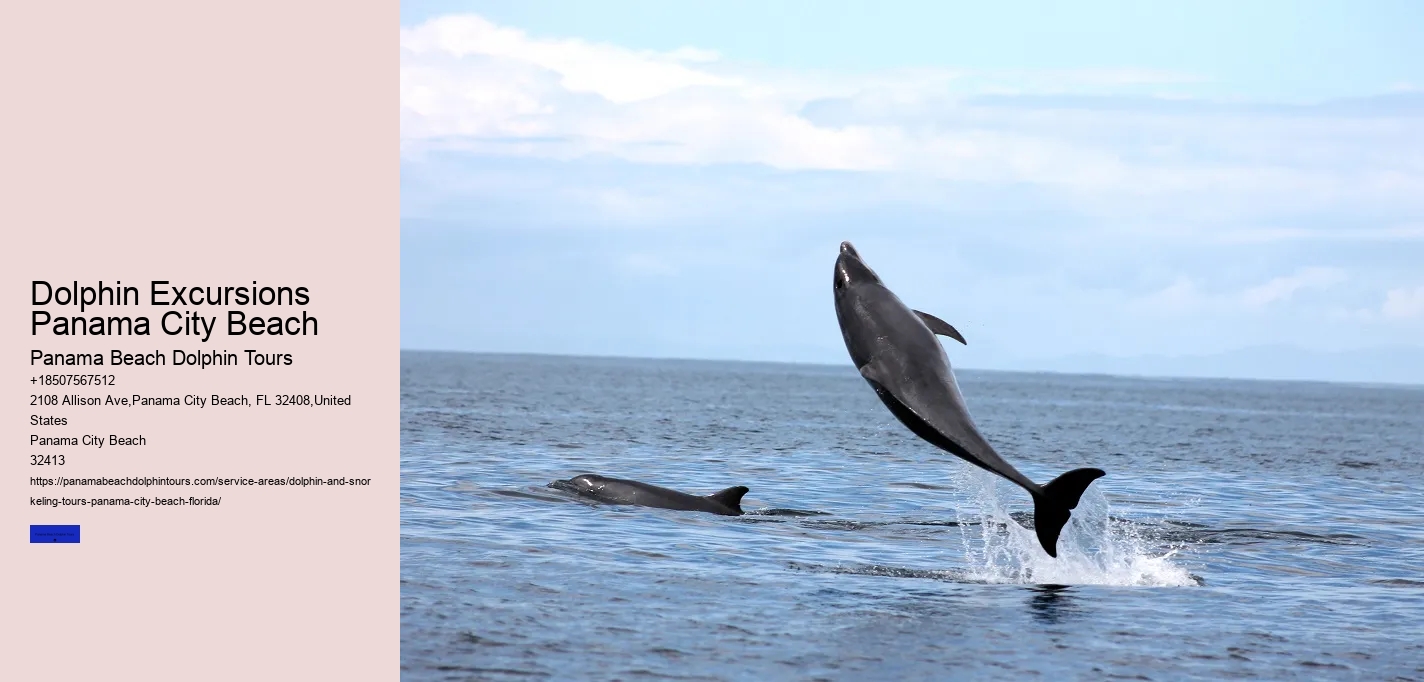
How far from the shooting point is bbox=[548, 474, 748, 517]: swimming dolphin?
27297mm

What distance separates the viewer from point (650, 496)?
92.2ft

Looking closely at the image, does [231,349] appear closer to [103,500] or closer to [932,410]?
[103,500]

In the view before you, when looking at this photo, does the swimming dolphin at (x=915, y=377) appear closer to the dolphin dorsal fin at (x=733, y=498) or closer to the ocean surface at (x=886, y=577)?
the ocean surface at (x=886, y=577)

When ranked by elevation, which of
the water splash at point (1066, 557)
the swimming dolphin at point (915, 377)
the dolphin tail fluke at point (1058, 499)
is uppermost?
the swimming dolphin at point (915, 377)

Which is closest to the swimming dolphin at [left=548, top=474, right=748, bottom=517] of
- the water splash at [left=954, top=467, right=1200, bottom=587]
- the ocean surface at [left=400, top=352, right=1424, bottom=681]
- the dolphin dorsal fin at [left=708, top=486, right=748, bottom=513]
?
the dolphin dorsal fin at [left=708, top=486, right=748, bottom=513]

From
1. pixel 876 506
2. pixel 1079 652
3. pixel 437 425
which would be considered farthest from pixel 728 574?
pixel 437 425

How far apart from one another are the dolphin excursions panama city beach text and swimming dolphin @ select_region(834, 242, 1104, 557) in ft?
20.6

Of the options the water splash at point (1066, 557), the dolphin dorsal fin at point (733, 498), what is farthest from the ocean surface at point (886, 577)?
the dolphin dorsal fin at point (733, 498)

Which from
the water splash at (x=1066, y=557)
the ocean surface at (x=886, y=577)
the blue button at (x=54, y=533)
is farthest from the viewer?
the water splash at (x=1066, y=557)

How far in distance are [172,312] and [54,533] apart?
2.74 meters

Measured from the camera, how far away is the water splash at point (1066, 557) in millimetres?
20750

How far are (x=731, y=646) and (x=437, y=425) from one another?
3971 cm

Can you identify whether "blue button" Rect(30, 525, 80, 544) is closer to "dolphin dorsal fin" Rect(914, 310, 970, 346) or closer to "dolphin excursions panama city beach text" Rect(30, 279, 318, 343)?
"dolphin excursions panama city beach text" Rect(30, 279, 318, 343)

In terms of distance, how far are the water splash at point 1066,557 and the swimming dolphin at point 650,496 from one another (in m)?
4.22
